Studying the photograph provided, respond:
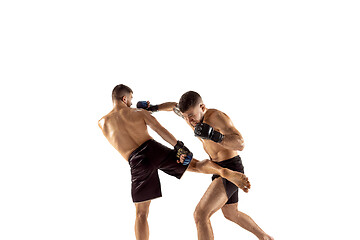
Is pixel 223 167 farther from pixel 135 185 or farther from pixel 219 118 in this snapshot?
pixel 135 185

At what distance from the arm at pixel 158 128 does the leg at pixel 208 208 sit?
2.34 feet

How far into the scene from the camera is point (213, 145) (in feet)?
17.9

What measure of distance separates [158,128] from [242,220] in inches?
62.1

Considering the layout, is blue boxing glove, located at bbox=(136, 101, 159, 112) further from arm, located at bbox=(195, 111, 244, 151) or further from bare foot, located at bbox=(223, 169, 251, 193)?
bare foot, located at bbox=(223, 169, 251, 193)

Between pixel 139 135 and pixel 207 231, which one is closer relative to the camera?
pixel 207 231

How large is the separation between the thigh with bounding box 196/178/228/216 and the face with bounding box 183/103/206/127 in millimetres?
744

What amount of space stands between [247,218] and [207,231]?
84 cm

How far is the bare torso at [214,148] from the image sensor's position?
523 cm

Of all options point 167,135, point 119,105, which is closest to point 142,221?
point 167,135

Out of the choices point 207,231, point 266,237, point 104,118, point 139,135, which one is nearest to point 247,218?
point 266,237

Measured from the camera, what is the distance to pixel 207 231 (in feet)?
17.1

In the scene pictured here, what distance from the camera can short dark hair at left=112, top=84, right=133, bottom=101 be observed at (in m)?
5.68

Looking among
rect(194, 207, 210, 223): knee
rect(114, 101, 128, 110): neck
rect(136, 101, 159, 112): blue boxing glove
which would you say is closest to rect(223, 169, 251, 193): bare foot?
rect(194, 207, 210, 223): knee

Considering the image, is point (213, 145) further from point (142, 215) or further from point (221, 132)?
point (142, 215)
